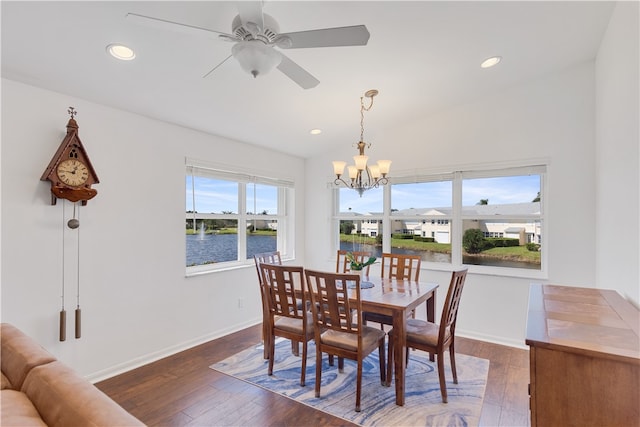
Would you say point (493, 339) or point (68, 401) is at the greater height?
point (68, 401)

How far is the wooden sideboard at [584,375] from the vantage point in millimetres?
1032

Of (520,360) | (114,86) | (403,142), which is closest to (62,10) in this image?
(114,86)

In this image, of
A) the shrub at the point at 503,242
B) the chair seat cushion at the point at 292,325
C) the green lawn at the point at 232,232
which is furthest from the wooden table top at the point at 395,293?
the green lawn at the point at 232,232

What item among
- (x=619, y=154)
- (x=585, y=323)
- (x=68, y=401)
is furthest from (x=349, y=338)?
(x=619, y=154)

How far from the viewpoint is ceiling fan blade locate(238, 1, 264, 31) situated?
1389 mm

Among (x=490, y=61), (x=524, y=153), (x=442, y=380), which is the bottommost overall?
(x=442, y=380)

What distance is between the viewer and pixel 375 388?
262 centimetres

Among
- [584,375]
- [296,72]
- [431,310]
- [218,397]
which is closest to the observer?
[584,375]

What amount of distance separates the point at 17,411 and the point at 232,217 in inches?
117

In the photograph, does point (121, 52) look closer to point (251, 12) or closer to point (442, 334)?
point (251, 12)

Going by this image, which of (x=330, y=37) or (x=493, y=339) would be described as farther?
(x=493, y=339)

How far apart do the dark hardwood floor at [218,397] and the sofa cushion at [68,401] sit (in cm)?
110

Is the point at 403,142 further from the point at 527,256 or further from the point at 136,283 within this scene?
Answer: the point at 136,283

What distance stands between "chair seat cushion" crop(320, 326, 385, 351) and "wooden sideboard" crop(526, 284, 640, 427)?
130cm
